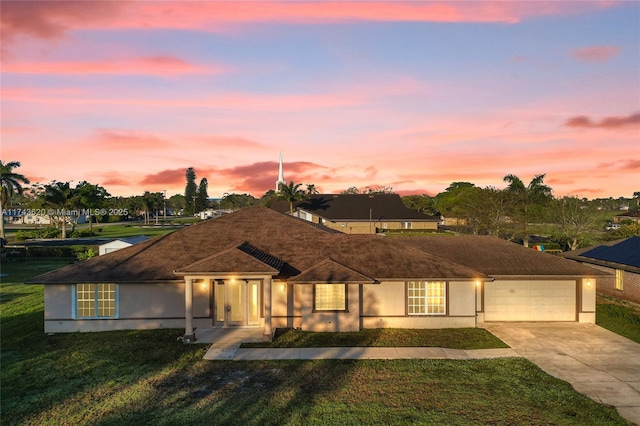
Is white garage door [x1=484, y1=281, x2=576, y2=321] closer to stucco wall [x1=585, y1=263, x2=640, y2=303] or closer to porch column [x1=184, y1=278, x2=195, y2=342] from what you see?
stucco wall [x1=585, y1=263, x2=640, y2=303]

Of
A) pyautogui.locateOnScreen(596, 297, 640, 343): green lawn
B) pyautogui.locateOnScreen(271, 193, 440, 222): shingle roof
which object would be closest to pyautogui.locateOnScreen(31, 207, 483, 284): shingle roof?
pyautogui.locateOnScreen(596, 297, 640, 343): green lawn

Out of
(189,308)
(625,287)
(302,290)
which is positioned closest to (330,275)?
(302,290)

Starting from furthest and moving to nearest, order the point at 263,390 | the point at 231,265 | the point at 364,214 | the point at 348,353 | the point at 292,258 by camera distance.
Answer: the point at 364,214, the point at 292,258, the point at 231,265, the point at 348,353, the point at 263,390

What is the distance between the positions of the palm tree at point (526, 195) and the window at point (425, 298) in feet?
114

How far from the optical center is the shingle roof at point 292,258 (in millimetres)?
17438

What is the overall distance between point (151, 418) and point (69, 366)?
231 inches

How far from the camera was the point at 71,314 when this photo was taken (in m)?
17.8

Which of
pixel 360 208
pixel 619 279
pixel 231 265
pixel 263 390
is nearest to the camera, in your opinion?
pixel 263 390

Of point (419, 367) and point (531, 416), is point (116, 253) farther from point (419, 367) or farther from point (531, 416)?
point (531, 416)

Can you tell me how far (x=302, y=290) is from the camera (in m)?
18.0

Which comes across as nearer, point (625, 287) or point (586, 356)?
point (586, 356)

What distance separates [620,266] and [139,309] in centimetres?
2804

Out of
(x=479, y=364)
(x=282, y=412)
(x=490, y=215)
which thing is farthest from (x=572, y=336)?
(x=490, y=215)

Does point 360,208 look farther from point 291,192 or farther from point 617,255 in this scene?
point 617,255
